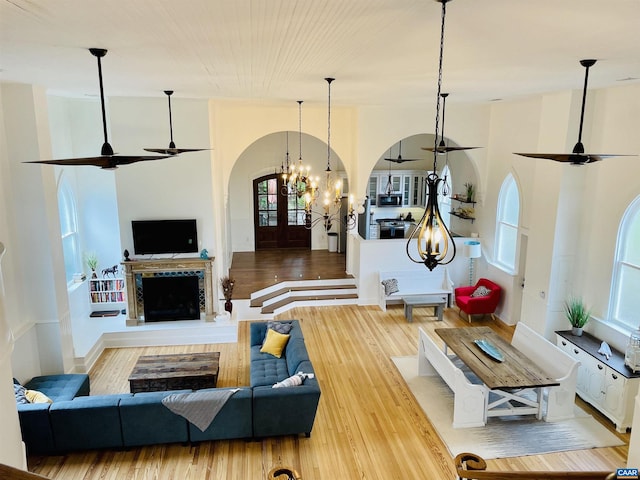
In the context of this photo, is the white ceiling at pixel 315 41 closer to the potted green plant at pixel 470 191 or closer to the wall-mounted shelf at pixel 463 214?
the potted green plant at pixel 470 191

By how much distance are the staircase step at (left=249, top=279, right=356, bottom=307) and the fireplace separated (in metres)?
1.59

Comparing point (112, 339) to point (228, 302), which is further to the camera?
point (228, 302)

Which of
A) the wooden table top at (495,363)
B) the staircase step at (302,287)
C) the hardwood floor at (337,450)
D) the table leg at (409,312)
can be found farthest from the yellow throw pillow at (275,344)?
the table leg at (409,312)

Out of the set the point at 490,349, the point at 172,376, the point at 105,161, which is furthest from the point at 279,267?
the point at 105,161

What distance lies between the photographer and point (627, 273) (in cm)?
637

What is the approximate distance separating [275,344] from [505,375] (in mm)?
3371

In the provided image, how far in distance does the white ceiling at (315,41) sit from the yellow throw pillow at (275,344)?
12.5 ft

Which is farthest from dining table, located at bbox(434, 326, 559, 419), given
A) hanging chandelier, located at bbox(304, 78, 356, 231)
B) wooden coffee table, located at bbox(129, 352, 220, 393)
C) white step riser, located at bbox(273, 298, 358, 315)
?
Answer: white step riser, located at bbox(273, 298, 358, 315)

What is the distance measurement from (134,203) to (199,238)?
131cm

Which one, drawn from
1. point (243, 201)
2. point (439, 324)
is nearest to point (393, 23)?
point (439, 324)

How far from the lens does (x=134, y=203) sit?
8242mm

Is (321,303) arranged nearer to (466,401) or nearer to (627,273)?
(466,401)

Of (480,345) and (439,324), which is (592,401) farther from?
(439,324)

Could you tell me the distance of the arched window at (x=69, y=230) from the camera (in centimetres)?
830
